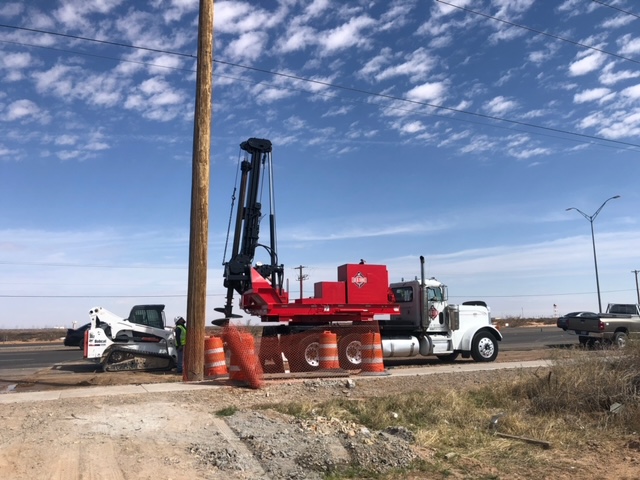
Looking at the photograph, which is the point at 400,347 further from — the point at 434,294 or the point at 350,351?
the point at 350,351

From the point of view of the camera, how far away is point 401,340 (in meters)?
18.6

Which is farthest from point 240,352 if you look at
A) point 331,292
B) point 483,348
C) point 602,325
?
point 602,325

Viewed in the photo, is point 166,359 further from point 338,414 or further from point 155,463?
point 155,463

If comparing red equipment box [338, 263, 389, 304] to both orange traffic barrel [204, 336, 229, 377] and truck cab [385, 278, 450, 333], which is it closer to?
truck cab [385, 278, 450, 333]

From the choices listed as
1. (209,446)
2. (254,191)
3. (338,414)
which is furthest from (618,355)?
(254,191)

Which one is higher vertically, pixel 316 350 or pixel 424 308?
→ pixel 424 308

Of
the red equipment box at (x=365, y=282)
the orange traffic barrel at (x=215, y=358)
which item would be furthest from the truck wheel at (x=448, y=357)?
the orange traffic barrel at (x=215, y=358)

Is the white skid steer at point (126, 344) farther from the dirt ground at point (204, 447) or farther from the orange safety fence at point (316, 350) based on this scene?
the dirt ground at point (204, 447)

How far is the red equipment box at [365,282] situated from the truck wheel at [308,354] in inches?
63.0

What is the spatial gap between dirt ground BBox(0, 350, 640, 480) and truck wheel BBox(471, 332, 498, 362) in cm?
1097

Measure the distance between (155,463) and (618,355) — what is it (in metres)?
8.38

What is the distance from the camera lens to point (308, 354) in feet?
52.9

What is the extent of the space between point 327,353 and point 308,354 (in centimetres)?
130

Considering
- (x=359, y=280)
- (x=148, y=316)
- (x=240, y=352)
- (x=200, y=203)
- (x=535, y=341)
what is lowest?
(x=535, y=341)
